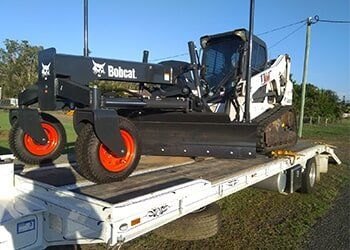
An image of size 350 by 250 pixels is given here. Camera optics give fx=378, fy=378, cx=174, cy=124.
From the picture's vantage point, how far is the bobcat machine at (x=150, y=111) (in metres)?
3.57

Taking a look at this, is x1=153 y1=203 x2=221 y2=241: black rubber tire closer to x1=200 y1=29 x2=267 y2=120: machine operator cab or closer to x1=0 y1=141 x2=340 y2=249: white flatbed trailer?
x1=0 y1=141 x2=340 y2=249: white flatbed trailer

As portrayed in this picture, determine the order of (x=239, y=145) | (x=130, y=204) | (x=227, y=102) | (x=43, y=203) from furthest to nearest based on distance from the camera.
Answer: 1. (x=227, y=102)
2. (x=239, y=145)
3. (x=43, y=203)
4. (x=130, y=204)

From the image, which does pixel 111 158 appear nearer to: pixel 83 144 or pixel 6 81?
pixel 83 144

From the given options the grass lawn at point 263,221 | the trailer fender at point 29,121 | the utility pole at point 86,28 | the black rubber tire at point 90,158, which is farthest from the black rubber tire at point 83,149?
the utility pole at point 86,28

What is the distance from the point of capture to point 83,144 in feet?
11.3

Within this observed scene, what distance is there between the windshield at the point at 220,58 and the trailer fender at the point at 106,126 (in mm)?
3883

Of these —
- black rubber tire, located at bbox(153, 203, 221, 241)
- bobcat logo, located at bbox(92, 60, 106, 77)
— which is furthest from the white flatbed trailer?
bobcat logo, located at bbox(92, 60, 106, 77)

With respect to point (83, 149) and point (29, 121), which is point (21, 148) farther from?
point (83, 149)

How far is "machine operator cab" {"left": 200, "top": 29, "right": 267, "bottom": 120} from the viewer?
252 inches

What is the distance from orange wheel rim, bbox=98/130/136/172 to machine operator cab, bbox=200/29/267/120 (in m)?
2.83

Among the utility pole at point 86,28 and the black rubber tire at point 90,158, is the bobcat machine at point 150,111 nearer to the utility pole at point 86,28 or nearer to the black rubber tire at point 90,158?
the black rubber tire at point 90,158

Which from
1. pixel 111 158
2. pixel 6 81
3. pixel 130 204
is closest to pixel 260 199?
pixel 111 158

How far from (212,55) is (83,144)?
4.74 m

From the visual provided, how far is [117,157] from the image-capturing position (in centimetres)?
363
